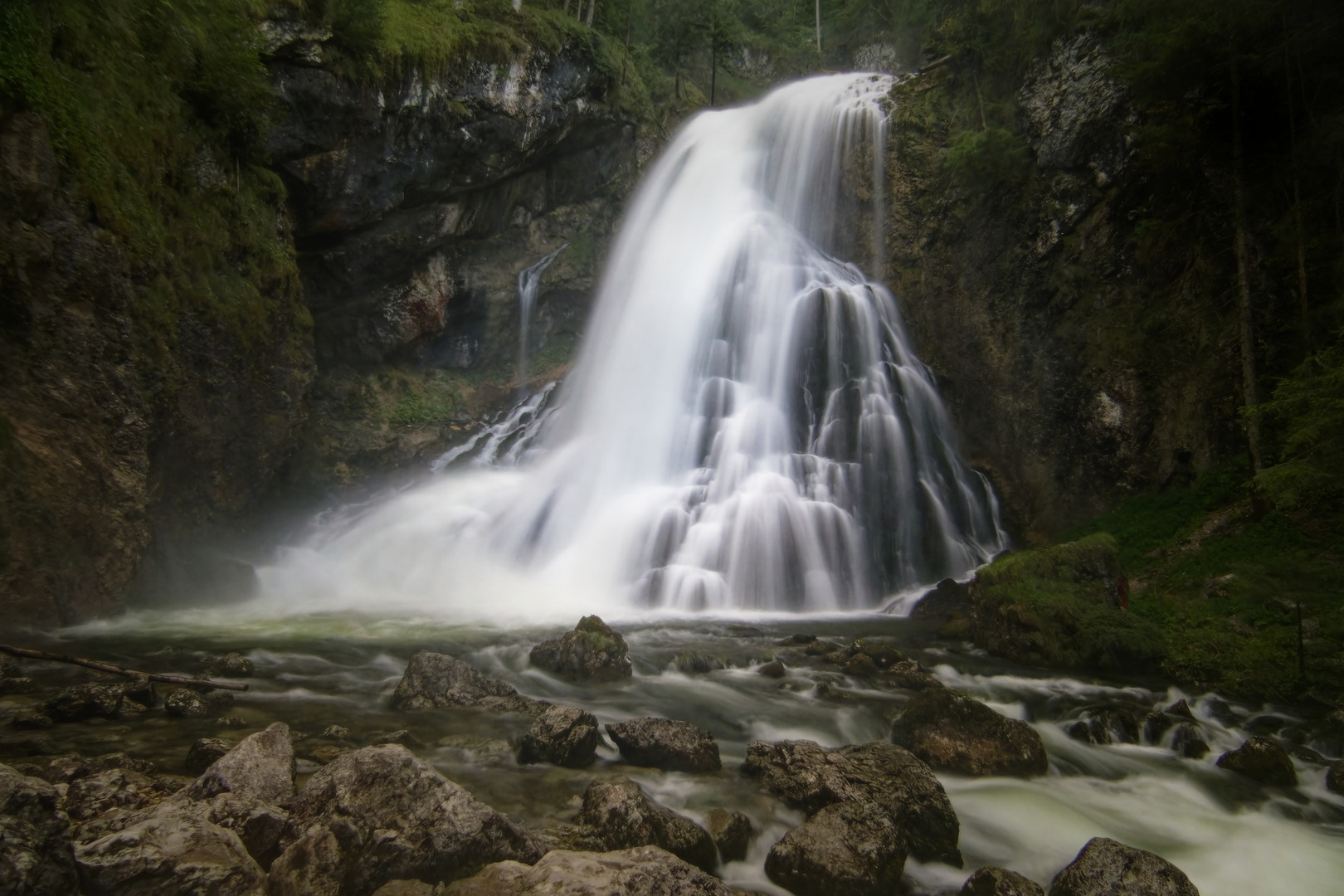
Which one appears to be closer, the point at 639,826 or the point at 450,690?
the point at 639,826

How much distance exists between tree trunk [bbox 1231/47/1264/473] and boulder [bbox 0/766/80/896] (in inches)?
606

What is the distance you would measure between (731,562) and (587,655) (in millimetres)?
6193

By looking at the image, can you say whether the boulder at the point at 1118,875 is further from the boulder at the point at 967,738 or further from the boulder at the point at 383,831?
the boulder at the point at 383,831

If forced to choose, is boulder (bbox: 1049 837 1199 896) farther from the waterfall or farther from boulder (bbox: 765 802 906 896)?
the waterfall

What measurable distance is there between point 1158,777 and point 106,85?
54.8ft

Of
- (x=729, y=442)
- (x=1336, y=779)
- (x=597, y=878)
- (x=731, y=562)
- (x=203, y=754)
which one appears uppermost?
(x=729, y=442)

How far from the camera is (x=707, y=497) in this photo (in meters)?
16.9

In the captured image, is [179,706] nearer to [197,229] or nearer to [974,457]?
[197,229]

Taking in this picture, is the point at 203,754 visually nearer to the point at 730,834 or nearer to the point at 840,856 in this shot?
the point at 730,834

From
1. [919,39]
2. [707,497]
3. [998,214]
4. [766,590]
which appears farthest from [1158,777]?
[919,39]

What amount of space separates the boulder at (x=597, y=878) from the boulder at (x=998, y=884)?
1744 mm

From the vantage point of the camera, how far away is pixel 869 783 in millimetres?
5457

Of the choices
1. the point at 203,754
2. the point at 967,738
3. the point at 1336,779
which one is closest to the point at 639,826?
the point at 203,754

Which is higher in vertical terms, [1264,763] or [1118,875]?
[1264,763]
